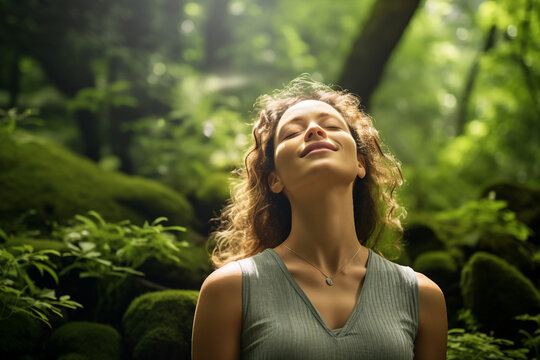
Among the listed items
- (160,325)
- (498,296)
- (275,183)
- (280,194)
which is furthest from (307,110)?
(498,296)

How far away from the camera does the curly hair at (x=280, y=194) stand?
282 centimetres

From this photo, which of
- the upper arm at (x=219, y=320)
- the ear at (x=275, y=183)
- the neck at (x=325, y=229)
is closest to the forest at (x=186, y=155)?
the ear at (x=275, y=183)

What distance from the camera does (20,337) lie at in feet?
8.32

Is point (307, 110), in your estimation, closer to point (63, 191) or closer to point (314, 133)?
point (314, 133)

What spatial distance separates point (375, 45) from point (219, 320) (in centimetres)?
489

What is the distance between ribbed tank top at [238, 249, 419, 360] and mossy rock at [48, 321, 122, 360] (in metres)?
1.17

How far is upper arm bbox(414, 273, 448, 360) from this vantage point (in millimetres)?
2240

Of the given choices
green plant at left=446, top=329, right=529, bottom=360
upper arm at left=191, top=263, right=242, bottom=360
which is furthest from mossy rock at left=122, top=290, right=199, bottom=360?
green plant at left=446, top=329, right=529, bottom=360

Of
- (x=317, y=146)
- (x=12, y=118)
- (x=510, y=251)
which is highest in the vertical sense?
(x=317, y=146)

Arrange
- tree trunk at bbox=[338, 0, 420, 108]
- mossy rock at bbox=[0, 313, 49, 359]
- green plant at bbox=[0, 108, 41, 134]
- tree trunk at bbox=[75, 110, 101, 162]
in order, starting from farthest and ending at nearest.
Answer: tree trunk at bbox=[75, 110, 101, 162] < tree trunk at bbox=[338, 0, 420, 108] < green plant at bbox=[0, 108, 41, 134] < mossy rock at bbox=[0, 313, 49, 359]

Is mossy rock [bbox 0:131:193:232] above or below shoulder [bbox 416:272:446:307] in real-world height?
below

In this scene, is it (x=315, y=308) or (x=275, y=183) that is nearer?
(x=315, y=308)

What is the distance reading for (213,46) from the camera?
1044cm

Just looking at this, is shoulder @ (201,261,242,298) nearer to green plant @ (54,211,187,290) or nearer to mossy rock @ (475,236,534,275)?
green plant @ (54,211,187,290)
